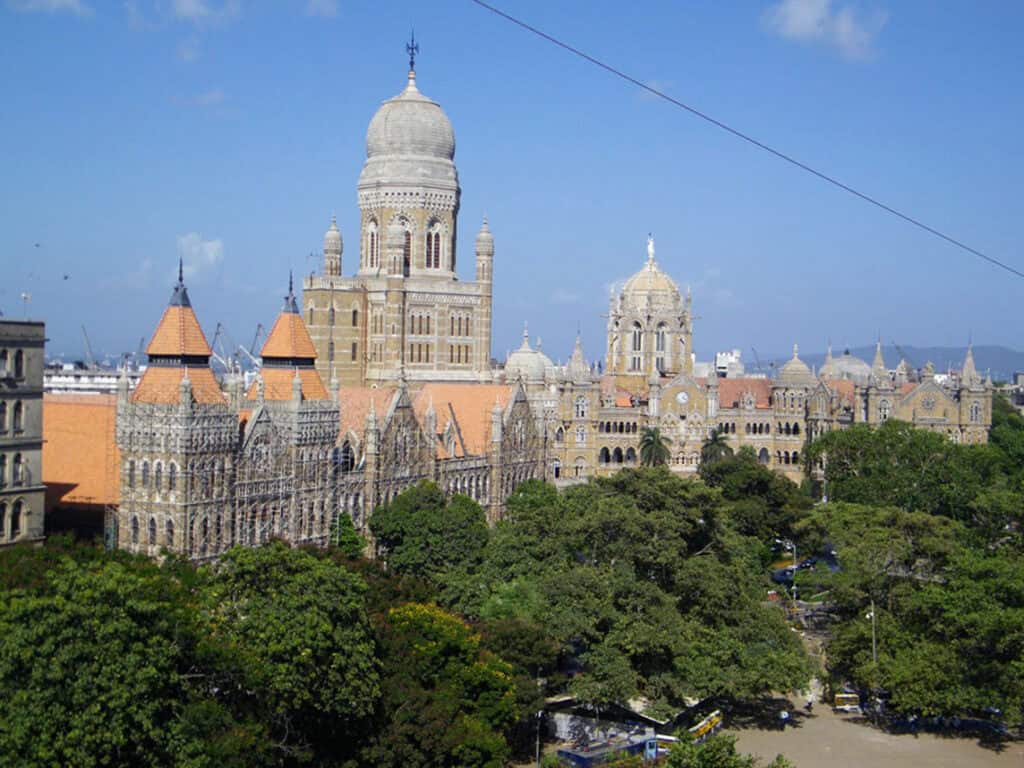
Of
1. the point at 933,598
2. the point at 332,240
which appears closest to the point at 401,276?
the point at 332,240

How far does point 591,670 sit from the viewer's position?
55.5 m

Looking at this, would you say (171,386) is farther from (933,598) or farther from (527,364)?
(527,364)

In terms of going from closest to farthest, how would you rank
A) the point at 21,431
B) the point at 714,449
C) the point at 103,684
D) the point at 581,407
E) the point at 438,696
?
the point at 103,684, the point at 438,696, the point at 21,431, the point at 714,449, the point at 581,407

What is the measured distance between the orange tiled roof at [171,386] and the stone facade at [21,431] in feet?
17.0

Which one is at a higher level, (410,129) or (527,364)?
(410,129)

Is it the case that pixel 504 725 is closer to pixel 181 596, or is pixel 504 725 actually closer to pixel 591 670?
pixel 591 670

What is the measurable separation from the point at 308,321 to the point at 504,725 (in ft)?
201

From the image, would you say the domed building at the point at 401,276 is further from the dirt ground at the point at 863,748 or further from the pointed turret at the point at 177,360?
the dirt ground at the point at 863,748

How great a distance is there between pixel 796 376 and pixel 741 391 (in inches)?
298

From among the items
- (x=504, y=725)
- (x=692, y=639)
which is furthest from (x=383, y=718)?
(x=692, y=639)

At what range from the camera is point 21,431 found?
193 feet

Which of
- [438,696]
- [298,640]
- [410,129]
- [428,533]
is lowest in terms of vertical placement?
[438,696]

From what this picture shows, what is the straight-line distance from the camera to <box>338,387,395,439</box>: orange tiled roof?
79938 millimetres

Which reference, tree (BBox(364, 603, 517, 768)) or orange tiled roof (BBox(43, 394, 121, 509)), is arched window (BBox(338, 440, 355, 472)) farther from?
tree (BBox(364, 603, 517, 768))
